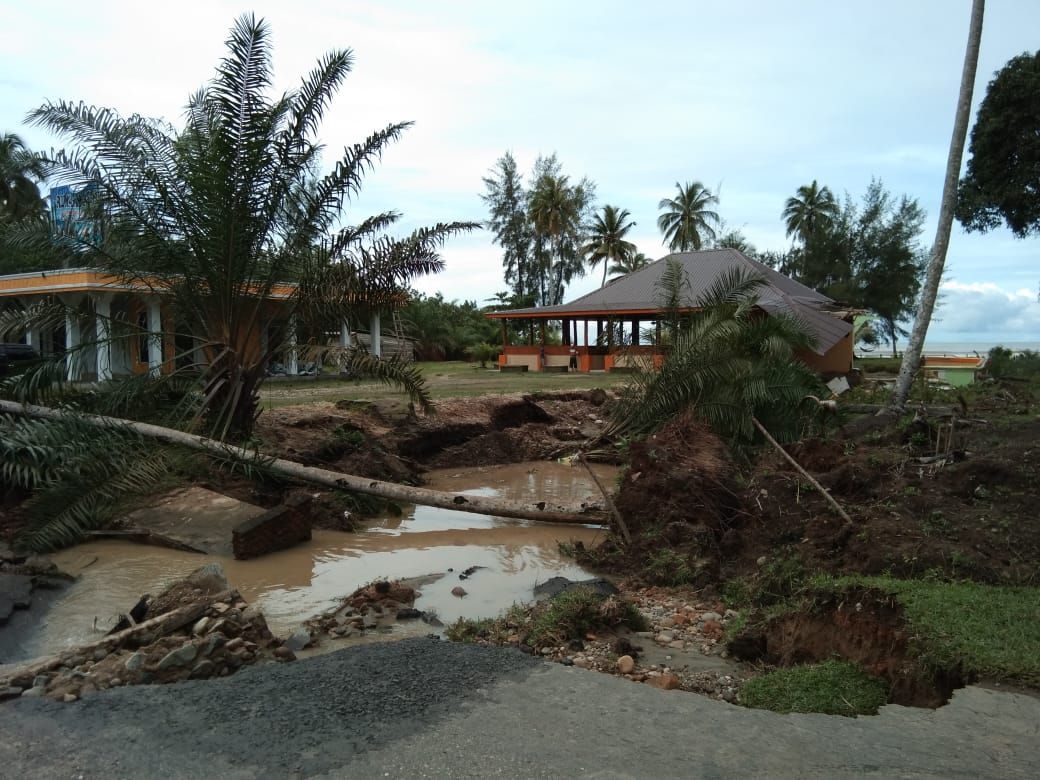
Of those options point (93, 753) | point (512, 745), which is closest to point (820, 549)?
point (512, 745)

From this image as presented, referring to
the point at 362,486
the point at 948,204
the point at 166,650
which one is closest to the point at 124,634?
the point at 166,650

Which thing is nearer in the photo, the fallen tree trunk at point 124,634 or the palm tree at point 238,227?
the fallen tree trunk at point 124,634

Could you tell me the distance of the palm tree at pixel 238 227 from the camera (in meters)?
10.9

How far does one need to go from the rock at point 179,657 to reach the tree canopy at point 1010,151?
957 inches

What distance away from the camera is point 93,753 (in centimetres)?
384

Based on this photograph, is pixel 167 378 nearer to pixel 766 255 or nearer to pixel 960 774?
pixel 960 774

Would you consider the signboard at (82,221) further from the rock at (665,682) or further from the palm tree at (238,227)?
the rock at (665,682)

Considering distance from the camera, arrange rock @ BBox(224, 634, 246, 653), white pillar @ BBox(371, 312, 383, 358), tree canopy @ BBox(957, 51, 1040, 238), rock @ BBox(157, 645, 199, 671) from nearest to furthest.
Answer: rock @ BBox(157, 645, 199, 671), rock @ BBox(224, 634, 246, 653), white pillar @ BBox(371, 312, 383, 358), tree canopy @ BBox(957, 51, 1040, 238)

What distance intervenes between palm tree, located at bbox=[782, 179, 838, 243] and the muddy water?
46719 millimetres

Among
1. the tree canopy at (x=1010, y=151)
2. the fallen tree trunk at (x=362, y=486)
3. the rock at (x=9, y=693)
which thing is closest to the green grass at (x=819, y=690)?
the rock at (x=9, y=693)

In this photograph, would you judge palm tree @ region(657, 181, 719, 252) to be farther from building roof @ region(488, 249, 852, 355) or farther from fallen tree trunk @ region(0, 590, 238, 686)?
fallen tree trunk @ region(0, 590, 238, 686)

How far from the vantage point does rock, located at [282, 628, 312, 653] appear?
6.10 m

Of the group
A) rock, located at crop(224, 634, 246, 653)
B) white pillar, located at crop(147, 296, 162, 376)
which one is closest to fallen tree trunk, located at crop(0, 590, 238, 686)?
rock, located at crop(224, 634, 246, 653)

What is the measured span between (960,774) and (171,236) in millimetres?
11201
